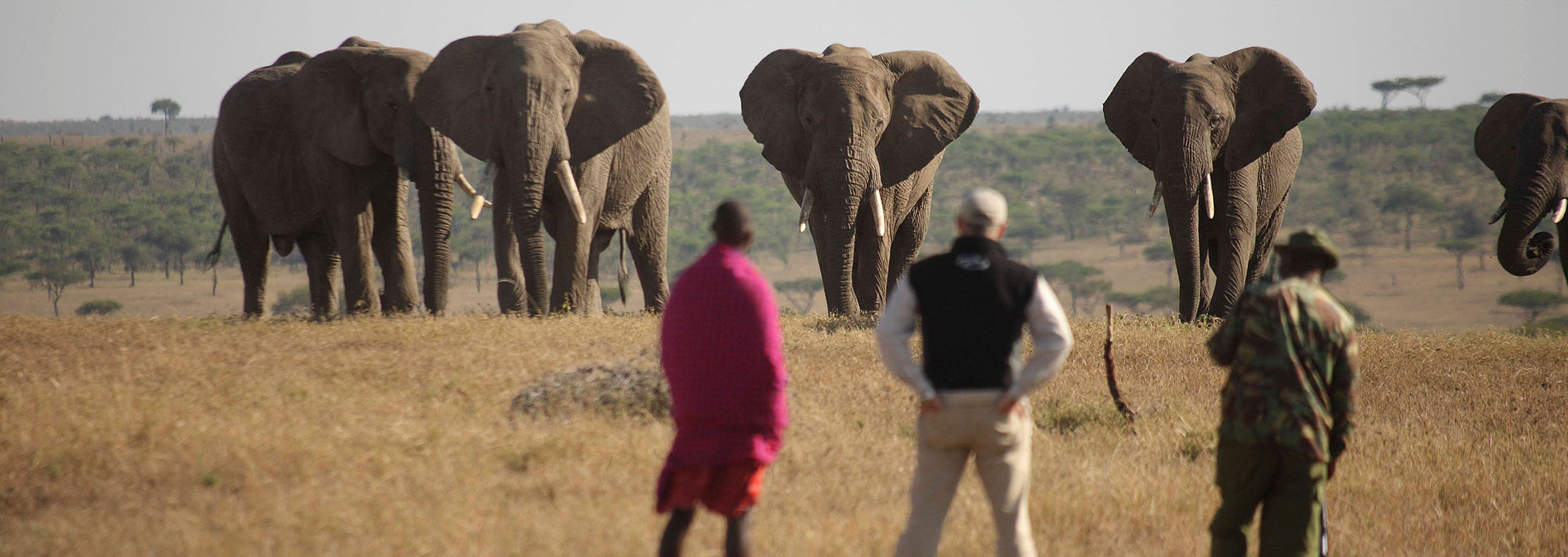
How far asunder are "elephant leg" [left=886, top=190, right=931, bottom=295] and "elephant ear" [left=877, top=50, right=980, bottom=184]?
1.20m

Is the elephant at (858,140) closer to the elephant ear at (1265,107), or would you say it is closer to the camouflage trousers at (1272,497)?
the elephant ear at (1265,107)

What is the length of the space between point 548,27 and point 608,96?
96 centimetres

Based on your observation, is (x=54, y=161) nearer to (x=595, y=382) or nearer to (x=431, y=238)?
(x=431, y=238)

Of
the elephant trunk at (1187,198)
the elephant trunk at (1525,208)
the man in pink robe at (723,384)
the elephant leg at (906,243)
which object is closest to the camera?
the man in pink robe at (723,384)

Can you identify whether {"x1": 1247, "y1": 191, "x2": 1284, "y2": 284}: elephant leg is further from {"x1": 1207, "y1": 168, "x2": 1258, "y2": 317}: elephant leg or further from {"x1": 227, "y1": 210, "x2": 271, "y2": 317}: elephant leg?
{"x1": 227, "y1": 210, "x2": 271, "y2": 317}: elephant leg

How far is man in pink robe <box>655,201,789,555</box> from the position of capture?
482 cm

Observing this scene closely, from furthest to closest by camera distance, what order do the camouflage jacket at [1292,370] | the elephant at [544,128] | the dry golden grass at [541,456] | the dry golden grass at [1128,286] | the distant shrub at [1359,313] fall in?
the distant shrub at [1359,313], the dry golden grass at [1128,286], the elephant at [544,128], the dry golden grass at [541,456], the camouflage jacket at [1292,370]

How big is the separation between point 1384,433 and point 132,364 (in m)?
8.43

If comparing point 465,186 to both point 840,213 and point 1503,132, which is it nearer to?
point 840,213

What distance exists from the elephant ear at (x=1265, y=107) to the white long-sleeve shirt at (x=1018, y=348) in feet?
33.4

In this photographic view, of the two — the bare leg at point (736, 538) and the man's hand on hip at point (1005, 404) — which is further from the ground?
the man's hand on hip at point (1005, 404)

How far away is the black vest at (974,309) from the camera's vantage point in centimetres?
494

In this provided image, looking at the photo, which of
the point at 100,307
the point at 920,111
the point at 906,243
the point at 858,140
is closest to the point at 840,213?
the point at 858,140

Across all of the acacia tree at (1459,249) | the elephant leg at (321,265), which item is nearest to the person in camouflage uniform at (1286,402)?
the elephant leg at (321,265)
